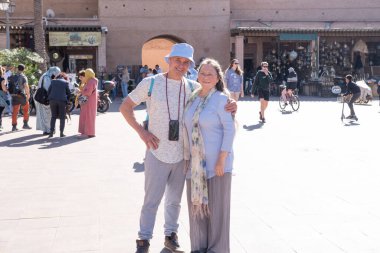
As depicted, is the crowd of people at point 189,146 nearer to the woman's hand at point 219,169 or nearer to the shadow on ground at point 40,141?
the woman's hand at point 219,169

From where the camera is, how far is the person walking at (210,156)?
169 inches

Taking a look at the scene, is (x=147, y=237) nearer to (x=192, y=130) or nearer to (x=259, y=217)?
(x=192, y=130)

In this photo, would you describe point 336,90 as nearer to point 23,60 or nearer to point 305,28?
point 305,28

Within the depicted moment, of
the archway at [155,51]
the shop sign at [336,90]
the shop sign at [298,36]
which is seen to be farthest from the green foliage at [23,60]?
the archway at [155,51]

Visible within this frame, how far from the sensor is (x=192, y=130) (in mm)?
4363

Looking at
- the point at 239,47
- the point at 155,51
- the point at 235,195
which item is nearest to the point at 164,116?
the point at 235,195

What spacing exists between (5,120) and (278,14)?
19.9 m

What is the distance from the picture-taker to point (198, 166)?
14.2 ft

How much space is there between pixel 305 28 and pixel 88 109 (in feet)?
65.0

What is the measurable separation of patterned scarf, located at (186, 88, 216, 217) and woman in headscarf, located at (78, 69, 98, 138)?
8.51 m

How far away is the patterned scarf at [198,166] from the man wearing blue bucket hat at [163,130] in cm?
30

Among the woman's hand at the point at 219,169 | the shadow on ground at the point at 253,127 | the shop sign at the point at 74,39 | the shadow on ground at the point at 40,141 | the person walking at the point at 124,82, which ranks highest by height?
the shop sign at the point at 74,39

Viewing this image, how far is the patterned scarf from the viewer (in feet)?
14.2

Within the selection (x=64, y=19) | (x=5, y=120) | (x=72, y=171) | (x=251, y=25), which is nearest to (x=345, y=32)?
(x=251, y=25)
